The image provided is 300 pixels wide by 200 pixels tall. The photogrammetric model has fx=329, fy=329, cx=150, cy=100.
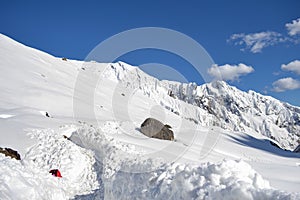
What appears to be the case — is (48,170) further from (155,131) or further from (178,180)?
(155,131)

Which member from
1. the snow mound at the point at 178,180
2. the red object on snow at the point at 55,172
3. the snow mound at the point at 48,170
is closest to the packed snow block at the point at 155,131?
the snow mound at the point at 48,170

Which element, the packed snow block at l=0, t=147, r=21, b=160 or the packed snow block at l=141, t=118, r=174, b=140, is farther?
the packed snow block at l=141, t=118, r=174, b=140

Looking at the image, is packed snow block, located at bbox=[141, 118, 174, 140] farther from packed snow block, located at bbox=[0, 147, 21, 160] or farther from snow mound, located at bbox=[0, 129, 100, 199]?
packed snow block, located at bbox=[0, 147, 21, 160]

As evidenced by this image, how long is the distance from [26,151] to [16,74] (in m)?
20.8

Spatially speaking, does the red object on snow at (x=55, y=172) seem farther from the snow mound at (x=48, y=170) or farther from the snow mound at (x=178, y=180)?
the snow mound at (x=178, y=180)

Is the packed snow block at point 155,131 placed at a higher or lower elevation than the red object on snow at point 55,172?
higher

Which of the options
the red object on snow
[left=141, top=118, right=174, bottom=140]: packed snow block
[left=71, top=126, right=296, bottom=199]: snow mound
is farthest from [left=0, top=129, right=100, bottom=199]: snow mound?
[left=141, top=118, right=174, bottom=140]: packed snow block

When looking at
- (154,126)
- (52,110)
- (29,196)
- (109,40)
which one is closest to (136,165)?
(29,196)

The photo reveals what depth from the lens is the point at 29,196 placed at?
8.78 metres

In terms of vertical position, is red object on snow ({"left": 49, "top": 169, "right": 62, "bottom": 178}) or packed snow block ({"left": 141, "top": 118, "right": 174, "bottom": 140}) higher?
packed snow block ({"left": 141, "top": 118, "right": 174, "bottom": 140})

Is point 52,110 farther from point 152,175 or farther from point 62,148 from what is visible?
point 152,175

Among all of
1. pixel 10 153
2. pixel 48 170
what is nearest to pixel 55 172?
pixel 48 170

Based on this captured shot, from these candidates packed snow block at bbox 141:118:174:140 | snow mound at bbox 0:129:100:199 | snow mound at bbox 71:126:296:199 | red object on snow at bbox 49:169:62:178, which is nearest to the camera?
snow mound at bbox 71:126:296:199

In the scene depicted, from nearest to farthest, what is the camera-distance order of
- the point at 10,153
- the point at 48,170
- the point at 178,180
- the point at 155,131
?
1. the point at 178,180
2. the point at 10,153
3. the point at 48,170
4. the point at 155,131
